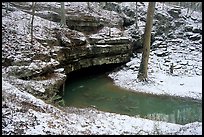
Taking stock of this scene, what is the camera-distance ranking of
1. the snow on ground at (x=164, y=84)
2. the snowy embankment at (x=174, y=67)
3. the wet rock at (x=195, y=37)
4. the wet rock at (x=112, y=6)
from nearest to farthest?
the snow on ground at (x=164, y=84), the snowy embankment at (x=174, y=67), the wet rock at (x=195, y=37), the wet rock at (x=112, y=6)

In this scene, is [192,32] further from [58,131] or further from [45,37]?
[58,131]

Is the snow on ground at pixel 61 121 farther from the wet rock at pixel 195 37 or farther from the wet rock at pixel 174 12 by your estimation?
the wet rock at pixel 174 12

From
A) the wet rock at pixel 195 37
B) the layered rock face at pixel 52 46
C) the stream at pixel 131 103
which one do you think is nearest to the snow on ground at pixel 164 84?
the stream at pixel 131 103

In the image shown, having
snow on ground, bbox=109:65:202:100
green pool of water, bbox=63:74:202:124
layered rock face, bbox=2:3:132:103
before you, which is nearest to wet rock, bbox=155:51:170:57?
layered rock face, bbox=2:3:132:103

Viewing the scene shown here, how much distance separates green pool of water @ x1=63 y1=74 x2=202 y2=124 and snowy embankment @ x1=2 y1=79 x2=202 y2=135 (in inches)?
157

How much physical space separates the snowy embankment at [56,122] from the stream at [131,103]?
3.95 meters

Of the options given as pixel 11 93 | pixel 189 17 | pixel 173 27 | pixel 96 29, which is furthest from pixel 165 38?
pixel 11 93

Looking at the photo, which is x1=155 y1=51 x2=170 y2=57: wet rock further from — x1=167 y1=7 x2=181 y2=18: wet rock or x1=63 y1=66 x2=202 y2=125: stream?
x1=63 y1=66 x2=202 y2=125: stream

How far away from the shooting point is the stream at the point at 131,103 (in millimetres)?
15695

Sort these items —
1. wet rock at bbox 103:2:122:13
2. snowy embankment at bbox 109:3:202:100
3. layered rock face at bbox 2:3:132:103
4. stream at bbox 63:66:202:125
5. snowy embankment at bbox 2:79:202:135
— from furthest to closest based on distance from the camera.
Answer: wet rock at bbox 103:2:122:13
snowy embankment at bbox 109:3:202:100
stream at bbox 63:66:202:125
layered rock face at bbox 2:3:132:103
snowy embankment at bbox 2:79:202:135

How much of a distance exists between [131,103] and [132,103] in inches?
2.4

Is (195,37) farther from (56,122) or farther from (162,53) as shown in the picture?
(56,122)

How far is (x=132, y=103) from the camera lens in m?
17.2

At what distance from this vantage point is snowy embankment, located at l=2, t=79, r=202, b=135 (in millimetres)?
8859
